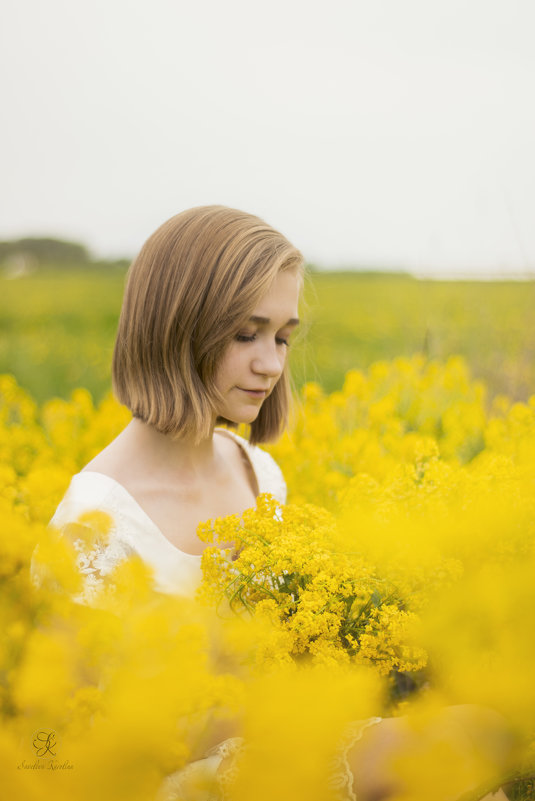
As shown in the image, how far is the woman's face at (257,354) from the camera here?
5.29 ft

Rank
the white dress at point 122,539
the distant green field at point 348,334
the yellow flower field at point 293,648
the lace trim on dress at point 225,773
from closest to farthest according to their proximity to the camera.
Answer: the yellow flower field at point 293,648 < the lace trim on dress at point 225,773 < the white dress at point 122,539 < the distant green field at point 348,334

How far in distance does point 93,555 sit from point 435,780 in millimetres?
854

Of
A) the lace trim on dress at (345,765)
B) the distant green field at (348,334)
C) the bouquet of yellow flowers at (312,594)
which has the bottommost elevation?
the distant green field at (348,334)

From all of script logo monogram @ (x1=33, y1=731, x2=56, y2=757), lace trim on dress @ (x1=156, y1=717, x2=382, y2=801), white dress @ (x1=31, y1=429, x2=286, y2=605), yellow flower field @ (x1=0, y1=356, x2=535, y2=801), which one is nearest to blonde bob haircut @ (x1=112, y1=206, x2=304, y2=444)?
white dress @ (x1=31, y1=429, x2=286, y2=605)

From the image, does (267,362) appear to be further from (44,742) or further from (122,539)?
(44,742)

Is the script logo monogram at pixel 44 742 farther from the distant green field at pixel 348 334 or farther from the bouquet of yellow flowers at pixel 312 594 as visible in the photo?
the distant green field at pixel 348 334

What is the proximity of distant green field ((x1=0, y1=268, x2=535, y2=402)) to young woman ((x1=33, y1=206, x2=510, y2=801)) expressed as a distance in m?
0.51

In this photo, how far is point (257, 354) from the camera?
162 centimetres

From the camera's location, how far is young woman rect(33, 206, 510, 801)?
5.20 ft

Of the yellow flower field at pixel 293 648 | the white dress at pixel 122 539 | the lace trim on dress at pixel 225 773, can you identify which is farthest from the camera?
the white dress at pixel 122 539

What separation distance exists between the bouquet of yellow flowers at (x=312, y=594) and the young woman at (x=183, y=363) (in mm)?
419

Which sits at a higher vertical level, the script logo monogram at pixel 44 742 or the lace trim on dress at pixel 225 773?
the script logo monogram at pixel 44 742

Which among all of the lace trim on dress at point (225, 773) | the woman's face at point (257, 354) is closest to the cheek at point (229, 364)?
the woman's face at point (257, 354)

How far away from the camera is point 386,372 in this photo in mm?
3363
